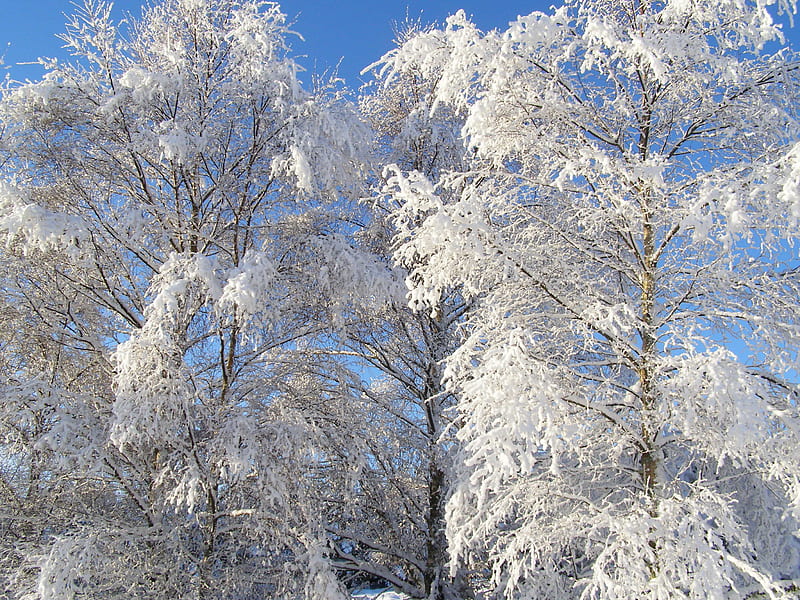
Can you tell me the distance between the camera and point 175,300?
5656 millimetres

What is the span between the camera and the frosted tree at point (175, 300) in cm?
565

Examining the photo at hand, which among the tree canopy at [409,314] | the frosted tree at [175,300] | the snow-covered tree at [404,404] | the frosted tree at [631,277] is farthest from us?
the snow-covered tree at [404,404]

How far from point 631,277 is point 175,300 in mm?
3928

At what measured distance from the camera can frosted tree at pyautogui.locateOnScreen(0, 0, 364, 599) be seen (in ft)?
18.5

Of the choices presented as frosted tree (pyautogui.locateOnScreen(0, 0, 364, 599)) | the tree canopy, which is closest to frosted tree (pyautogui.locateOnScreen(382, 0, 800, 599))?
the tree canopy

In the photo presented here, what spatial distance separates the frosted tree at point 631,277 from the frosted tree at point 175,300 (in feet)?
6.80

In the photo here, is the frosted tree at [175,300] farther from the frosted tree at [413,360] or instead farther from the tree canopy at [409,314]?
the frosted tree at [413,360]

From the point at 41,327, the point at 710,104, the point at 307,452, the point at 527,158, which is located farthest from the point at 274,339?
the point at 710,104

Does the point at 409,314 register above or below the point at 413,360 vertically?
above

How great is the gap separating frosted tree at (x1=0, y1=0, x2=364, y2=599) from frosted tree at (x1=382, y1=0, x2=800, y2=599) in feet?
6.80

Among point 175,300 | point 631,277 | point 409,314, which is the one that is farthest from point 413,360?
point 631,277

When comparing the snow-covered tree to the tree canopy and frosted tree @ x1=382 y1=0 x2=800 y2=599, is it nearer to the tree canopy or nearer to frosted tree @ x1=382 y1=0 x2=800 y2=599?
the tree canopy

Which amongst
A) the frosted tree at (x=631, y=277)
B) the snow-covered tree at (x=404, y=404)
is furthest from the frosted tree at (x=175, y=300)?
the frosted tree at (x=631, y=277)

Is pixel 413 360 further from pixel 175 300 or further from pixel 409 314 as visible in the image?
pixel 175 300
